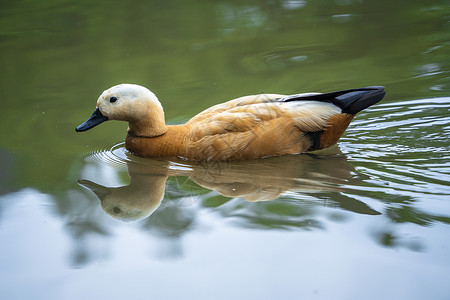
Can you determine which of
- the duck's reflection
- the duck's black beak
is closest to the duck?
the duck's black beak

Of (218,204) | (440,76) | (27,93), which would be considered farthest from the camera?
(27,93)

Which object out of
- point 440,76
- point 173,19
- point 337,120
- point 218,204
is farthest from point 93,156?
point 173,19

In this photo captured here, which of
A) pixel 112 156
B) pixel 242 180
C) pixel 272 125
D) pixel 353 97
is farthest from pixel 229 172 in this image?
pixel 353 97

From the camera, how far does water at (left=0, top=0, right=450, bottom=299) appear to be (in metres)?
3.84

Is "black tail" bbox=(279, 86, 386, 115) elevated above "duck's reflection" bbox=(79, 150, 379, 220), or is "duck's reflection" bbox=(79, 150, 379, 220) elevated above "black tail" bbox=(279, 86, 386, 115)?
"black tail" bbox=(279, 86, 386, 115)

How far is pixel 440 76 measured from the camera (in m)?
8.00

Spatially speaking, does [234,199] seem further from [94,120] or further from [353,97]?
[94,120]

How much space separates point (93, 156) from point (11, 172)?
0.86 metres

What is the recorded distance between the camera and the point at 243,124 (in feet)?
19.6

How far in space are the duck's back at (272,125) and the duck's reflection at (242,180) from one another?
0.41 ft

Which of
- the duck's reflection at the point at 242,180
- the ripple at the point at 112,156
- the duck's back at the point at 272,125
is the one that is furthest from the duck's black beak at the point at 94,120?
the duck's back at the point at 272,125

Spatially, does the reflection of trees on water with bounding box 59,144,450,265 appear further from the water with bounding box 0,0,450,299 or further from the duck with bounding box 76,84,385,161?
the duck with bounding box 76,84,385,161

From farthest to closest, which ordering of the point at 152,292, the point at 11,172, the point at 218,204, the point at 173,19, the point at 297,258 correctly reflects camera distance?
the point at 173,19
the point at 11,172
the point at 218,204
the point at 297,258
the point at 152,292

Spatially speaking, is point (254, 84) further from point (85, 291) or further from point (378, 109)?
point (85, 291)
